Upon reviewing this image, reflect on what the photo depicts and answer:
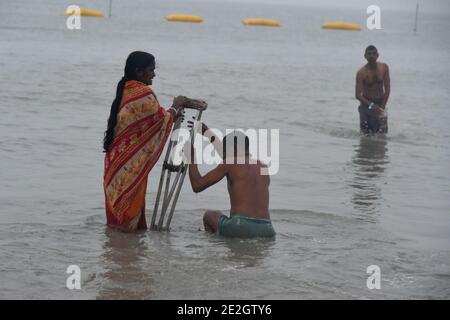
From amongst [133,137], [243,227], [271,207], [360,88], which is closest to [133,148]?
[133,137]

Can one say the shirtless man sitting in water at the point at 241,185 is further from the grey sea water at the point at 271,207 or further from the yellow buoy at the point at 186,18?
the yellow buoy at the point at 186,18

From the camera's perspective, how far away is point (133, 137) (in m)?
6.87

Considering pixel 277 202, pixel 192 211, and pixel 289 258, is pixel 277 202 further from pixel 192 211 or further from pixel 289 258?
pixel 289 258

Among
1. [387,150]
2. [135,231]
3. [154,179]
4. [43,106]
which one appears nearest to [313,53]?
[43,106]

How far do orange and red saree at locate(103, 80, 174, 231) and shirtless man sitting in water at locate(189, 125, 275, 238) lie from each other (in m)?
0.36

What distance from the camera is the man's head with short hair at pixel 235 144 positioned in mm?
6809

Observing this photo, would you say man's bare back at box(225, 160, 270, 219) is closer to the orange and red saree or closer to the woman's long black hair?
the orange and red saree

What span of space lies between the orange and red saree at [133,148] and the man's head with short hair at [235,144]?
46 cm

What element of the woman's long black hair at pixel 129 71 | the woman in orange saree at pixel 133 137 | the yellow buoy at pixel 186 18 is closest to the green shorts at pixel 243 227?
the woman in orange saree at pixel 133 137

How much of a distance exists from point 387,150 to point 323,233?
543cm

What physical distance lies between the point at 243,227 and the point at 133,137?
1126 mm

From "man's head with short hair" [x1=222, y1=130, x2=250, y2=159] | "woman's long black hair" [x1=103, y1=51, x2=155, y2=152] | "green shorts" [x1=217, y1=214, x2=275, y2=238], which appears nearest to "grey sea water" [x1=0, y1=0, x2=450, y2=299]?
"green shorts" [x1=217, y1=214, x2=275, y2=238]

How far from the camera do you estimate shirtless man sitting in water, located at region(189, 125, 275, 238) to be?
6.84 meters

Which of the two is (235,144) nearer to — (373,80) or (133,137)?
(133,137)
